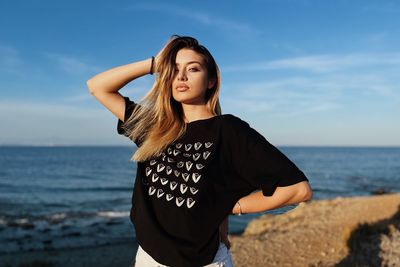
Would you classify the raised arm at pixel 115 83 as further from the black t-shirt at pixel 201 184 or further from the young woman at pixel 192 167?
the black t-shirt at pixel 201 184

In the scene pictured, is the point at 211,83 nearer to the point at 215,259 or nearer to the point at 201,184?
the point at 201,184

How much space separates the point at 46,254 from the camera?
12797 millimetres

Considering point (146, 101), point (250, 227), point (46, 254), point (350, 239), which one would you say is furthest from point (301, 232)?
point (146, 101)

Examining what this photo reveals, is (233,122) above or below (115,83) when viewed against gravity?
below

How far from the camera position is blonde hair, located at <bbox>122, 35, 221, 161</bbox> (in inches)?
112

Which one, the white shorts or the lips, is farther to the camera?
the lips

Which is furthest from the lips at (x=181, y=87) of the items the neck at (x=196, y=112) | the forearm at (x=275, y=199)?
the forearm at (x=275, y=199)

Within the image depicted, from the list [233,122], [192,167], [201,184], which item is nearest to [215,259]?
[201,184]

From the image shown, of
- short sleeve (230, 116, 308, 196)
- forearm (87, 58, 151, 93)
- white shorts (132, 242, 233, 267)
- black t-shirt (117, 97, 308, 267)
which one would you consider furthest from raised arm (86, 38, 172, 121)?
white shorts (132, 242, 233, 267)

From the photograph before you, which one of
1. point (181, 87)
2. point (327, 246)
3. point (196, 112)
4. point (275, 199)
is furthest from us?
point (327, 246)

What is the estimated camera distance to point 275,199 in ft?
8.27

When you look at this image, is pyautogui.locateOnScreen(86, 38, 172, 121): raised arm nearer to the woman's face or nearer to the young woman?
the young woman

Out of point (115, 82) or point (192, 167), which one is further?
point (115, 82)

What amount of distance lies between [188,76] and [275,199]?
1049 millimetres
